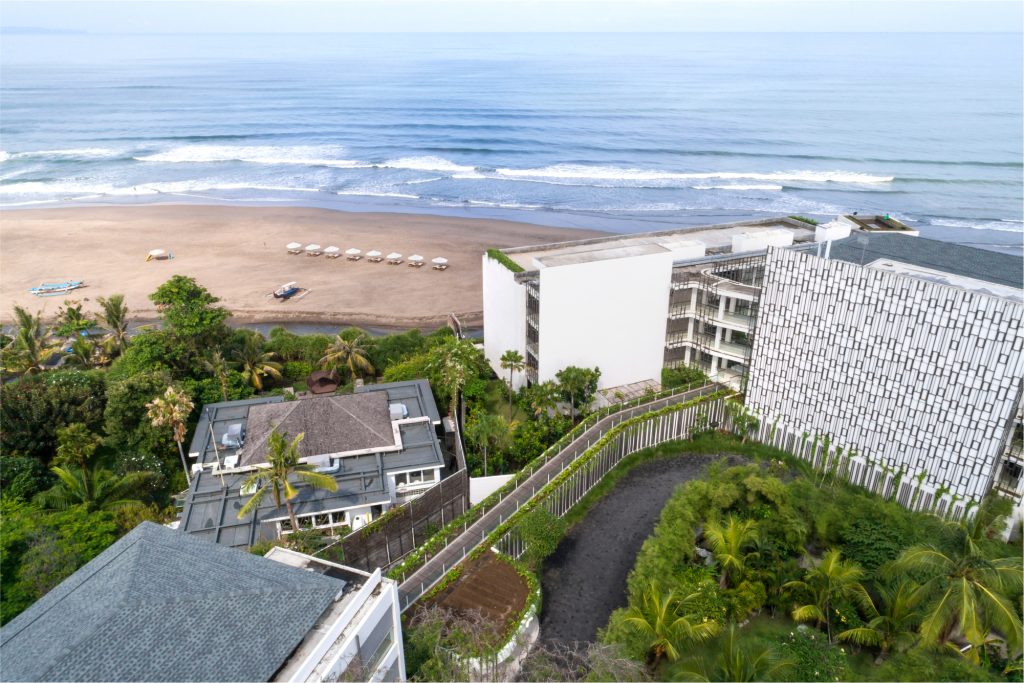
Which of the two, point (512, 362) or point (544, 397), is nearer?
point (544, 397)

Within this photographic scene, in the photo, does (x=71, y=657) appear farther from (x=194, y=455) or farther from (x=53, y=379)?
(x=53, y=379)

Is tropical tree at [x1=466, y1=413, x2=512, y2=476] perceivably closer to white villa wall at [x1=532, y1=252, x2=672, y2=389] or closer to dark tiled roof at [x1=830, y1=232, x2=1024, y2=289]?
white villa wall at [x1=532, y1=252, x2=672, y2=389]

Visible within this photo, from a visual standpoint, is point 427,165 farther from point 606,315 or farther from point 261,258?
point 606,315

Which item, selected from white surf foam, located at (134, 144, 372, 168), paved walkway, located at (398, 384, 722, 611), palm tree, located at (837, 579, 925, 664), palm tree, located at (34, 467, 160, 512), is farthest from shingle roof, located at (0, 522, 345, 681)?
white surf foam, located at (134, 144, 372, 168)

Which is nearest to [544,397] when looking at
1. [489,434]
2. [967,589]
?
[489,434]

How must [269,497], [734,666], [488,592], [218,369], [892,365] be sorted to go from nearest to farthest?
[734,666], [488,592], [892,365], [269,497], [218,369]

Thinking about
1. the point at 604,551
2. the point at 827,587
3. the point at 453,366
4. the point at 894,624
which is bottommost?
the point at 604,551

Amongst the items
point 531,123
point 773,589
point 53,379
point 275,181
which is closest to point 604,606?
point 773,589
